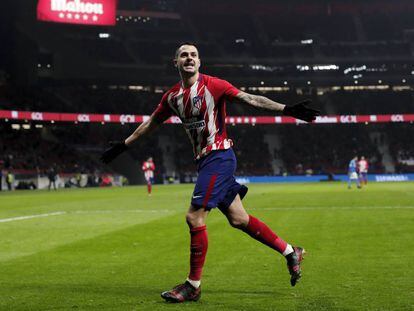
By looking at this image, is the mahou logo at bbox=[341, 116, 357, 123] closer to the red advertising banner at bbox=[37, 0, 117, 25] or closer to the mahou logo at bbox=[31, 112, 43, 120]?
the red advertising banner at bbox=[37, 0, 117, 25]

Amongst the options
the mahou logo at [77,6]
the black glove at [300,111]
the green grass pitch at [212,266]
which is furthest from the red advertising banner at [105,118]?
the black glove at [300,111]

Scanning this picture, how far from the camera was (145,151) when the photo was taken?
68.9 m

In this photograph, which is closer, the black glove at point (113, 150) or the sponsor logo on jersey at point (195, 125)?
the sponsor logo on jersey at point (195, 125)

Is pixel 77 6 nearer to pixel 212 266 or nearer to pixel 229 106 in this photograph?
pixel 229 106

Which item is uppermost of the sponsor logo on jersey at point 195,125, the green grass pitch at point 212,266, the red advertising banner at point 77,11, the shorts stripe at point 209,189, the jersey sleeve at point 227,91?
the red advertising banner at point 77,11

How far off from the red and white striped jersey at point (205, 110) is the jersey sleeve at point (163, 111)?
16cm

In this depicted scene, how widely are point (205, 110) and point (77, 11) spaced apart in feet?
155

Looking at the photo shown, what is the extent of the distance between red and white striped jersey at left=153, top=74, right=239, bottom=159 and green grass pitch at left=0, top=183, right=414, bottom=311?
1.57 m

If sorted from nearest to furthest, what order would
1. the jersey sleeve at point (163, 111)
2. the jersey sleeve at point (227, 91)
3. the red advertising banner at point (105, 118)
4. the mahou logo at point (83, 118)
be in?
1. the jersey sleeve at point (227, 91)
2. the jersey sleeve at point (163, 111)
3. the red advertising banner at point (105, 118)
4. the mahou logo at point (83, 118)

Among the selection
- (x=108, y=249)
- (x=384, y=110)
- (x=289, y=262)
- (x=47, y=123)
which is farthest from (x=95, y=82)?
(x=289, y=262)

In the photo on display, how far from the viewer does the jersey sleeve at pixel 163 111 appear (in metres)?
6.56

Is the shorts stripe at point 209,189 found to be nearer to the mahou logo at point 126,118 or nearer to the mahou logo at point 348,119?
the mahou logo at point 126,118

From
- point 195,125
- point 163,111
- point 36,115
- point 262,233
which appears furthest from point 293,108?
point 36,115

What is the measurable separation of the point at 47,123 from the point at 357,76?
38.8 metres
